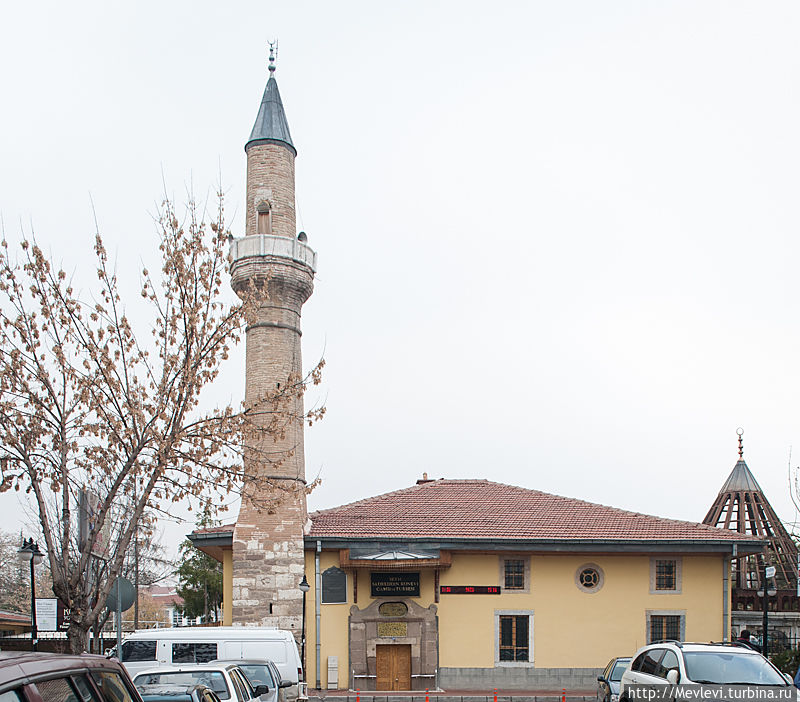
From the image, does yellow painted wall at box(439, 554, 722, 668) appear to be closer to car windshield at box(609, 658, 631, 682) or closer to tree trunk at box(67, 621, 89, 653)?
car windshield at box(609, 658, 631, 682)

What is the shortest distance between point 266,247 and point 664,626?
1776 centimetres

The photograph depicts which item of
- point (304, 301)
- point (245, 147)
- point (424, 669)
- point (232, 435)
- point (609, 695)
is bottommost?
point (424, 669)

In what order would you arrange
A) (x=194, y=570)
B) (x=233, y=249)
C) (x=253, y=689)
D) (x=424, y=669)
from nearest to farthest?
(x=253, y=689)
(x=424, y=669)
(x=233, y=249)
(x=194, y=570)

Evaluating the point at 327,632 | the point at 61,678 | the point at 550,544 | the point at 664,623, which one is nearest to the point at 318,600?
the point at 327,632

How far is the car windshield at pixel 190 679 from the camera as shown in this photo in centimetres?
1186

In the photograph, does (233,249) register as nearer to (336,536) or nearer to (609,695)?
(336,536)

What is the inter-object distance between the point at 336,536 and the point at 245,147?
13.6m

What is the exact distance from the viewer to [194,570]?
160 feet

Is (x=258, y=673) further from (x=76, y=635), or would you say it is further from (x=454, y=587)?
(x=454, y=587)

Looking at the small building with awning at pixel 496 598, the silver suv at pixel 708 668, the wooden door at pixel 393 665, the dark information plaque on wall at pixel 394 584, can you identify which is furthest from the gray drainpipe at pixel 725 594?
the silver suv at pixel 708 668

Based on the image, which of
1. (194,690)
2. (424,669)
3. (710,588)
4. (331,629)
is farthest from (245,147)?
(194,690)

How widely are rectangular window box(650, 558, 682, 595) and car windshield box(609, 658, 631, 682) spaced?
10.6m

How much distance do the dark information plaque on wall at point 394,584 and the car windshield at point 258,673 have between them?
13402 millimetres

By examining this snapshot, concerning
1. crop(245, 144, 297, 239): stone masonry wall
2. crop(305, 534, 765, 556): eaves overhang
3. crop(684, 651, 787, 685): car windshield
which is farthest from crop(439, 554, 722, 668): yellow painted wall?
crop(684, 651, 787, 685): car windshield
